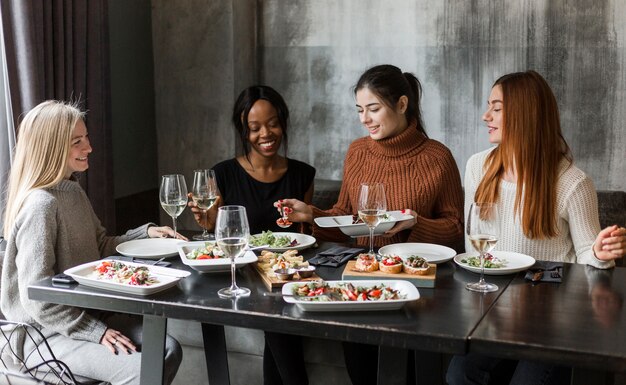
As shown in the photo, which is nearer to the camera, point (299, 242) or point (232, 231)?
point (232, 231)

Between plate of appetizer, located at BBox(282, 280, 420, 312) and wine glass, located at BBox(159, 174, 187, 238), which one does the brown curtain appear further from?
plate of appetizer, located at BBox(282, 280, 420, 312)

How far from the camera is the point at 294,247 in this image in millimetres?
2402

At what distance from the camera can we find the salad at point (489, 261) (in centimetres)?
209

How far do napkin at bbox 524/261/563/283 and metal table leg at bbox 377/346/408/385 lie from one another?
45 cm

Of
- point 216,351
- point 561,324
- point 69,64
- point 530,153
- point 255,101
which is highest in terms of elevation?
point 69,64

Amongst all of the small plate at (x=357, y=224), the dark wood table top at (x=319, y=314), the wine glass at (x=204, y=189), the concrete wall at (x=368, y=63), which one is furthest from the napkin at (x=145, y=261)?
the concrete wall at (x=368, y=63)

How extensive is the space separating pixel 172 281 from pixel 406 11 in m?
3.08

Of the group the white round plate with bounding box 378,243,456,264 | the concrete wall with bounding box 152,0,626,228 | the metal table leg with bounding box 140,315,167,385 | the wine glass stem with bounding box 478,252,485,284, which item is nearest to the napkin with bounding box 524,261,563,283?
the wine glass stem with bounding box 478,252,485,284

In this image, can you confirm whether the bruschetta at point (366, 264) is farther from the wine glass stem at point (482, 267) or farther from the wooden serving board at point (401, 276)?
the wine glass stem at point (482, 267)

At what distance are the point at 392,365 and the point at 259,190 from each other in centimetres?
153

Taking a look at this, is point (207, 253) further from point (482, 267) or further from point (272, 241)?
point (482, 267)

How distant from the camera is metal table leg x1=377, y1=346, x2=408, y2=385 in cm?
188

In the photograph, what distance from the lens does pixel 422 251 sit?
2.30 metres

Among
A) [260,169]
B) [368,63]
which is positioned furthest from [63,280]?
[368,63]
